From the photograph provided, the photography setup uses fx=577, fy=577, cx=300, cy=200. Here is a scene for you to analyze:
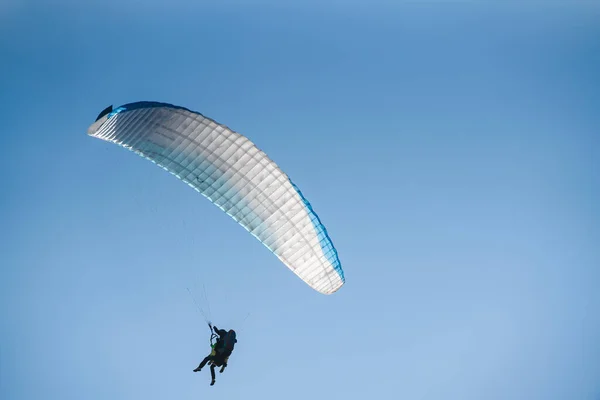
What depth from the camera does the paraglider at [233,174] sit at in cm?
2236

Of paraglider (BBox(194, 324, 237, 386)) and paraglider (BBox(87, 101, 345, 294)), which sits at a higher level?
paraglider (BBox(87, 101, 345, 294))

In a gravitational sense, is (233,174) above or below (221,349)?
above

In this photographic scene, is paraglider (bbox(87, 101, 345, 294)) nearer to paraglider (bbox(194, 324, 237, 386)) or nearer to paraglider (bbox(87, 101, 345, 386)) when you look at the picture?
paraglider (bbox(87, 101, 345, 386))

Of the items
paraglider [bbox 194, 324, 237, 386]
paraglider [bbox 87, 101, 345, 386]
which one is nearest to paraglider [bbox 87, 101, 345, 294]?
paraglider [bbox 87, 101, 345, 386]

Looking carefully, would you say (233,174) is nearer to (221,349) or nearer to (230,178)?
(230,178)

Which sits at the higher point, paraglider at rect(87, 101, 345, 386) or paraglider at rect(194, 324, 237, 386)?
paraglider at rect(87, 101, 345, 386)

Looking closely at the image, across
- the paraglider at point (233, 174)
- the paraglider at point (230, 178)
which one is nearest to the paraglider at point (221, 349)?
the paraglider at point (230, 178)

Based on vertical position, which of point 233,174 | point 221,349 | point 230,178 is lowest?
point 221,349

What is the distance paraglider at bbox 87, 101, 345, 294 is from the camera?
73.4 feet

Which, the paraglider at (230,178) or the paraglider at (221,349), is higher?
the paraglider at (230,178)

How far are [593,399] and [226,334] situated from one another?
203284mm

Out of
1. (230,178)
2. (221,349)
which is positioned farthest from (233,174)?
(221,349)

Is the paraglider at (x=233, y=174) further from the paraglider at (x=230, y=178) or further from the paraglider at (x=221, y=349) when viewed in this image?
the paraglider at (x=221, y=349)

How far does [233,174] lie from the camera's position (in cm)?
2292
